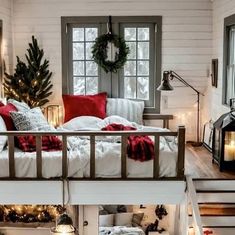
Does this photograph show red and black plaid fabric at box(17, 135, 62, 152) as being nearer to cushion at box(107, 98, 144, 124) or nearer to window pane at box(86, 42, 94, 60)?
cushion at box(107, 98, 144, 124)

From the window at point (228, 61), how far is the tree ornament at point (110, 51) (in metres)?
1.55

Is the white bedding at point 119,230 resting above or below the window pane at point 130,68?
below

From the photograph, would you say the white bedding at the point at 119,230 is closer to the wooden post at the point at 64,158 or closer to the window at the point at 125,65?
the wooden post at the point at 64,158

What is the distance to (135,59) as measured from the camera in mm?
7059

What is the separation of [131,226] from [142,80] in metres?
2.17

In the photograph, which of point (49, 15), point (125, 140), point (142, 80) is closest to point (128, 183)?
point (125, 140)

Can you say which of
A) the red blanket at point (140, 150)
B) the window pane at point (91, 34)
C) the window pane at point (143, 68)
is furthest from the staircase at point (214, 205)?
the window pane at point (91, 34)

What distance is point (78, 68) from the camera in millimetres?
7121

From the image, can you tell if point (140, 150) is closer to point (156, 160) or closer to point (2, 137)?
point (156, 160)

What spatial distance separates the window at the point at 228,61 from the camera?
596 cm

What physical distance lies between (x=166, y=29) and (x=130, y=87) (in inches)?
40.1

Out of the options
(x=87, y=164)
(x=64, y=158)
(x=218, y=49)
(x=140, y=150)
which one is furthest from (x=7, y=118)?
(x=218, y=49)

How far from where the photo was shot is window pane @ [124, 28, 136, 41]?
6.99 m

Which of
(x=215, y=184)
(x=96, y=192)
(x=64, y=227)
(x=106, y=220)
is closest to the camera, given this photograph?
(x=64, y=227)
